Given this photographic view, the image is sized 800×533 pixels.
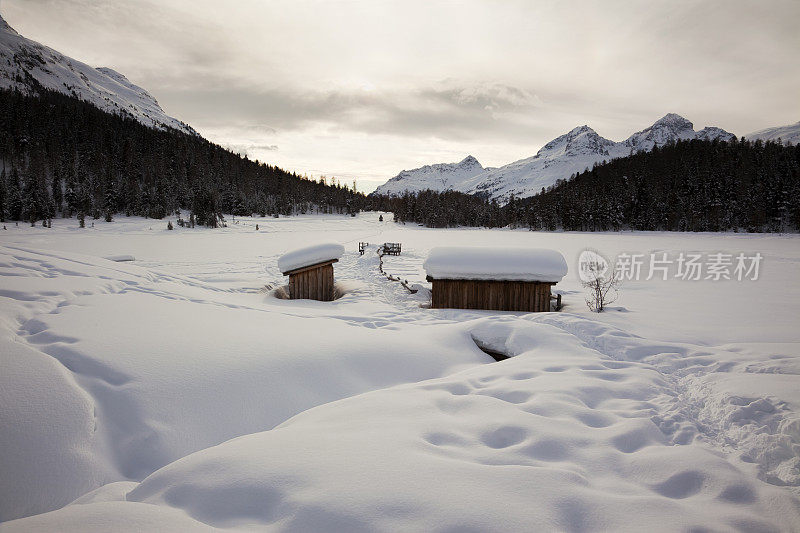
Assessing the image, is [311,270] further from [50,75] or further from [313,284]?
[50,75]

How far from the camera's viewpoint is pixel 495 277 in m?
12.7

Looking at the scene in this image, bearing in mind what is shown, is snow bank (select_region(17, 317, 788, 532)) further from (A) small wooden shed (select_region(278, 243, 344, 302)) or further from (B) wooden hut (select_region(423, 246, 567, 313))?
(A) small wooden shed (select_region(278, 243, 344, 302))

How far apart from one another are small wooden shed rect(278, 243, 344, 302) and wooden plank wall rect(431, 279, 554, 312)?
16.3 ft

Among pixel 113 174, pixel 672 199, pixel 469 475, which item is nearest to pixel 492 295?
pixel 469 475

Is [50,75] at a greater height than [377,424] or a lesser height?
greater

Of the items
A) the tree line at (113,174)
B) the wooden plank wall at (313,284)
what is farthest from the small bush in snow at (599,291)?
the tree line at (113,174)

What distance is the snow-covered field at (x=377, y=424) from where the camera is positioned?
2.52 meters

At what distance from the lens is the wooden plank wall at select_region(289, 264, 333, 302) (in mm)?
14836

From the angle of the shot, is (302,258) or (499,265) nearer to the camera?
(499,265)

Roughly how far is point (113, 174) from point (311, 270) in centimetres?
7566

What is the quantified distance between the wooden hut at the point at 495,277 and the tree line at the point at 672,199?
234ft
